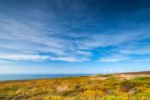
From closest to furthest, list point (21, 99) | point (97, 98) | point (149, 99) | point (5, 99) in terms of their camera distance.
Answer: point (149, 99) → point (97, 98) → point (21, 99) → point (5, 99)

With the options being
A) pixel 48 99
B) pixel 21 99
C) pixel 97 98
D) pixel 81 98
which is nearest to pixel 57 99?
pixel 48 99

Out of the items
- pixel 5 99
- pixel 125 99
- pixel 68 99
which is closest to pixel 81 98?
pixel 68 99

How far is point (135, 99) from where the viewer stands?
2370 centimetres

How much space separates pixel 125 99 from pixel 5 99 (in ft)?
70.3

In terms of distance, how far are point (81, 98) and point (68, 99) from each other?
191cm

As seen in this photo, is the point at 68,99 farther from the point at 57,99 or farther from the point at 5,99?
the point at 5,99

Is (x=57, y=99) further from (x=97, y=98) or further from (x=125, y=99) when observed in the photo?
(x=125, y=99)

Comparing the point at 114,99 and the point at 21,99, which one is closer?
the point at 114,99

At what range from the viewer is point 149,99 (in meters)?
22.8

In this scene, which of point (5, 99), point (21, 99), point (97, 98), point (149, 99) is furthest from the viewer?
point (5, 99)

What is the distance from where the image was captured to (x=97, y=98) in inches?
1025

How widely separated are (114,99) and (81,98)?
17.9 ft

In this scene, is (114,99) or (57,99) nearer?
(114,99)

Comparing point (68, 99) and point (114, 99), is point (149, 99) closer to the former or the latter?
point (114, 99)
